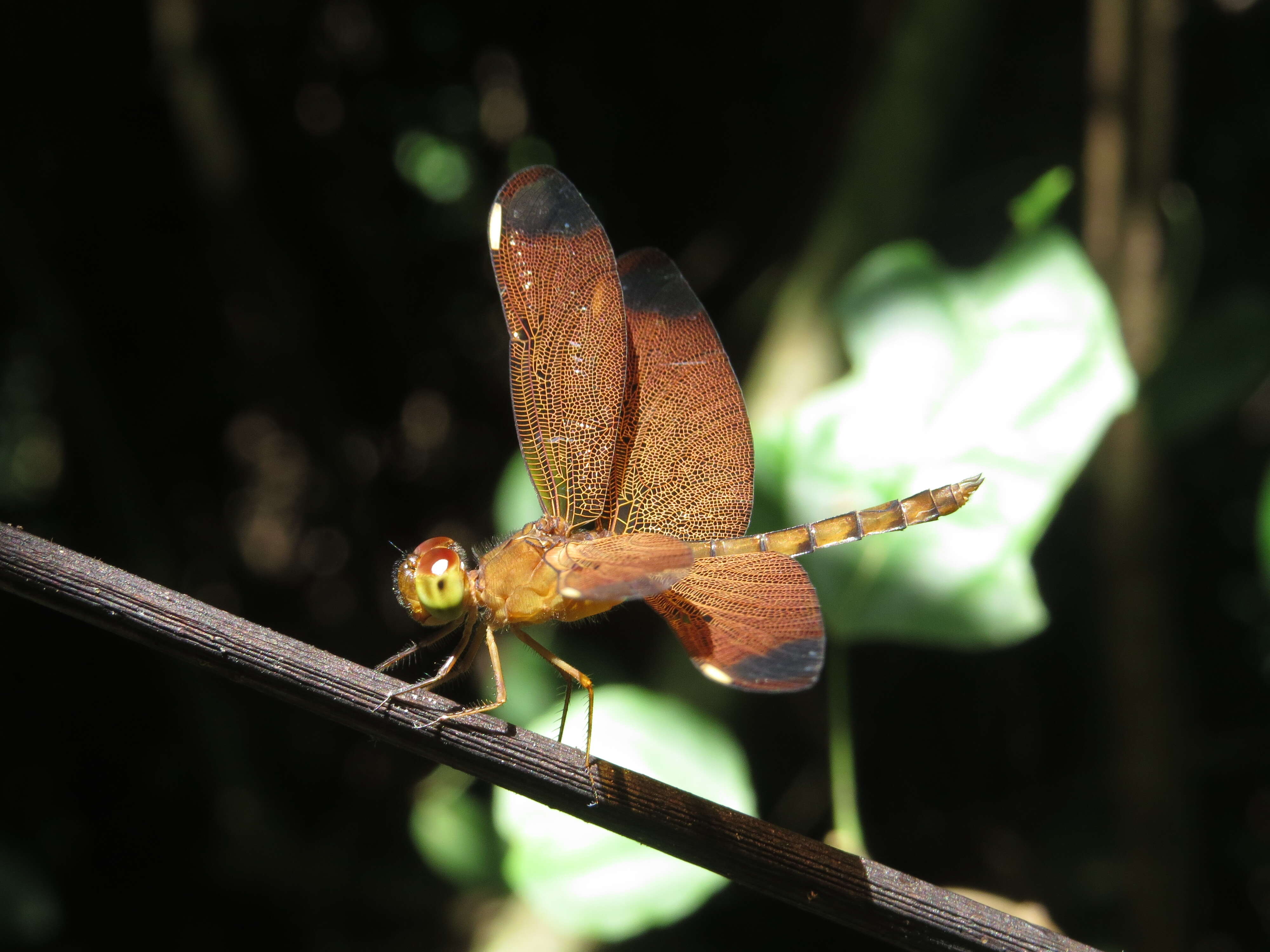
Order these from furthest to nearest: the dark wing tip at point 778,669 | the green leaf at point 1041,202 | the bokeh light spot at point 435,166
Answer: the bokeh light spot at point 435,166 → the green leaf at point 1041,202 → the dark wing tip at point 778,669

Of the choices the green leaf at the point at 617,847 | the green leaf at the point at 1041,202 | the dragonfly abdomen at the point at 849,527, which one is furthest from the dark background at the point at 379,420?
the dragonfly abdomen at the point at 849,527

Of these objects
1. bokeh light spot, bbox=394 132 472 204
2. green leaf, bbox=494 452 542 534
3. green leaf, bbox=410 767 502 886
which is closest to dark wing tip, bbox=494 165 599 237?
green leaf, bbox=494 452 542 534

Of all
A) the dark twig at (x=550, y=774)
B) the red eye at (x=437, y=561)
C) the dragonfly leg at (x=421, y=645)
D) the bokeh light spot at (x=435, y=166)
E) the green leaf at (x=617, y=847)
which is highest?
the bokeh light spot at (x=435, y=166)

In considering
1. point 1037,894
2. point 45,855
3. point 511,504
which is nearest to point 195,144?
point 511,504

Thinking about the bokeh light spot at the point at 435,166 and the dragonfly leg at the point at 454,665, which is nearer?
the dragonfly leg at the point at 454,665

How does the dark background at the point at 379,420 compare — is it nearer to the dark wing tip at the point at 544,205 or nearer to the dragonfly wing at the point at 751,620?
the dragonfly wing at the point at 751,620

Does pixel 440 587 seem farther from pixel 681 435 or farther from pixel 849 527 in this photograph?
pixel 849 527

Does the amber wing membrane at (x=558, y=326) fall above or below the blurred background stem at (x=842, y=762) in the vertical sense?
above

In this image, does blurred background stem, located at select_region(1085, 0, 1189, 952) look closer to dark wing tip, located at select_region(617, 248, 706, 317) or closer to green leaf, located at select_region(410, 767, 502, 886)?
dark wing tip, located at select_region(617, 248, 706, 317)
